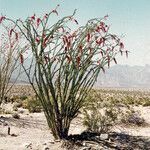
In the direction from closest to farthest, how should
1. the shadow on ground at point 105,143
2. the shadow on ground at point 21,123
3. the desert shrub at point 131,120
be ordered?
the shadow on ground at point 105,143
the shadow on ground at point 21,123
the desert shrub at point 131,120

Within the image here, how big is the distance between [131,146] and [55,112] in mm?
2041

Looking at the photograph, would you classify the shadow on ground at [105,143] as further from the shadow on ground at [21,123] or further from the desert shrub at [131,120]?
the desert shrub at [131,120]

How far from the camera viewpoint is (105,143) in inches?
344

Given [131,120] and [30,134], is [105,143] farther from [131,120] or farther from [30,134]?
[131,120]

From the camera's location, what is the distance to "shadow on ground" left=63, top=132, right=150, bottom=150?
8.44 m

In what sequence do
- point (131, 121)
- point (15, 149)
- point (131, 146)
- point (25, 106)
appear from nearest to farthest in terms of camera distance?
point (15, 149) < point (131, 146) < point (131, 121) < point (25, 106)

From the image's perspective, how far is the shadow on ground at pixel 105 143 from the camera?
27.7ft

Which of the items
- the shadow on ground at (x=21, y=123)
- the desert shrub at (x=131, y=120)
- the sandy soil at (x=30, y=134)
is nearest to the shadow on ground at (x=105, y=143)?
the sandy soil at (x=30, y=134)

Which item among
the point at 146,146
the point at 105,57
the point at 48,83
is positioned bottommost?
the point at 146,146

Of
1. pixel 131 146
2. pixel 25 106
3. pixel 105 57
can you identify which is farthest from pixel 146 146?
pixel 25 106

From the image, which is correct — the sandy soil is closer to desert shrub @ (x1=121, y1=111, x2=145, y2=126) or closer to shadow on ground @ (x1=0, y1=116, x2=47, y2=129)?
shadow on ground @ (x1=0, y1=116, x2=47, y2=129)

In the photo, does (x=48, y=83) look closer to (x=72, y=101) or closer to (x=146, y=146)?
(x=72, y=101)

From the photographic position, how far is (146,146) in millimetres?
8820

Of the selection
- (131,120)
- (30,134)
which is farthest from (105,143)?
(131,120)
